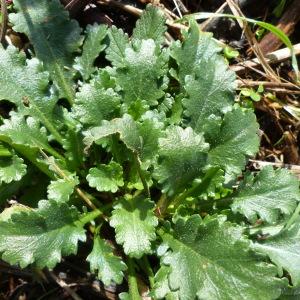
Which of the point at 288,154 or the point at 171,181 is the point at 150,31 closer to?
the point at 171,181

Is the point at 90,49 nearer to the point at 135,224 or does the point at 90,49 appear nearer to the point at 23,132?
the point at 23,132

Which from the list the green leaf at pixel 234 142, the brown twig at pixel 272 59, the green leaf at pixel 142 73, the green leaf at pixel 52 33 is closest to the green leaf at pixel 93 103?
the green leaf at pixel 142 73

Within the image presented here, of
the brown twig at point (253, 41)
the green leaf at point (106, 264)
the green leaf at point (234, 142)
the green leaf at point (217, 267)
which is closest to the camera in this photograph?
the green leaf at point (217, 267)

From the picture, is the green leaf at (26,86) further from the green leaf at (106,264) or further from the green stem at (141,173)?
the green leaf at (106,264)

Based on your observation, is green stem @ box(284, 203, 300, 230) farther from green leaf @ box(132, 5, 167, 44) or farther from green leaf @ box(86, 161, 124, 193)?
green leaf @ box(132, 5, 167, 44)

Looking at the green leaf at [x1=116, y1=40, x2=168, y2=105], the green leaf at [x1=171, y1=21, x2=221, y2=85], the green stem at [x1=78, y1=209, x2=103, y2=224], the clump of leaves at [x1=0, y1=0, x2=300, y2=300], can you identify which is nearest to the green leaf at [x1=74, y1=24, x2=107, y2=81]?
the clump of leaves at [x1=0, y1=0, x2=300, y2=300]

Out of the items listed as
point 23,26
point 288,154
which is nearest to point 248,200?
point 288,154
